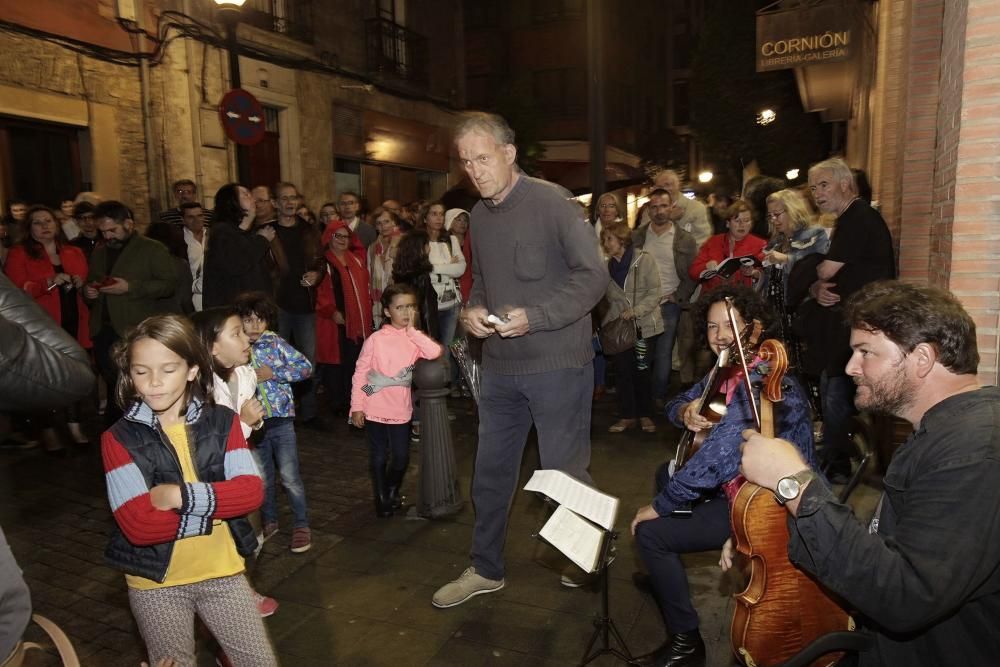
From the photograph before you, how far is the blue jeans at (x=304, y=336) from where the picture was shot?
6.84m

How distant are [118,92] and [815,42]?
958 centimetres

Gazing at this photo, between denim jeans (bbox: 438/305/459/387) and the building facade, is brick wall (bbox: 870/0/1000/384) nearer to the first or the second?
denim jeans (bbox: 438/305/459/387)

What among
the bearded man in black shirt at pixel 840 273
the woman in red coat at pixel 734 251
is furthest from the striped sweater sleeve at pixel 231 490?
the woman in red coat at pixel 734 251

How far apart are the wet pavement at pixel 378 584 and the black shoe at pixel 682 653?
0.16 metres

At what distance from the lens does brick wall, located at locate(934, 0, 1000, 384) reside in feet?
10.1

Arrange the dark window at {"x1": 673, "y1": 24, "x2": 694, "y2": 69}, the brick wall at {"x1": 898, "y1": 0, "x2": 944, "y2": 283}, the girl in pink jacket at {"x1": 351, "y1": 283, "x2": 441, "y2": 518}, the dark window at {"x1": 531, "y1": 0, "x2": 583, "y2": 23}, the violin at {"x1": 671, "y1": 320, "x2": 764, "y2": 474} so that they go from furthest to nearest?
the dark window at {"x1": 673, "y1": 24, "x2": 694, "y2": 69}
the dark window at {"x1": 531, "y1": 0, "x2": 583, "y2": 23}
the brick wall at {"x1": 898, "y1": 0, "x2": 944, "y2": 283}
the girl in pink jacket at {"x1": 351, "y1": 283, "x2": 441, "y2": 518}
the violin at {"x1": 671, "y1": 320, "x2": 764, "y2": 474}

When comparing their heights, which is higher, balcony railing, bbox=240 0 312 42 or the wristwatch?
balcony railing, bbox=240 0 312 42

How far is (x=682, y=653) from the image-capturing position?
3029 millimetres

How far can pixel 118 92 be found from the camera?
1055 centimetres

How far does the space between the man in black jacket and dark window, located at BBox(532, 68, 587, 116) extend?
30.3 metres

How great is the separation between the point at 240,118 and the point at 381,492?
704 centimetres

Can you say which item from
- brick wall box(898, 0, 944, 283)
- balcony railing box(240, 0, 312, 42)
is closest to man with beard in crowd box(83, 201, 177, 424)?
brick wall box(898, 0, 944, 283)

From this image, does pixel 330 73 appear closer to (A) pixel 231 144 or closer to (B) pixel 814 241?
(A) pixel 231 144

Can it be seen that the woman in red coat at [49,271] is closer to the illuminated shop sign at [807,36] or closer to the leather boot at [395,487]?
the leather boot at [395,487]
